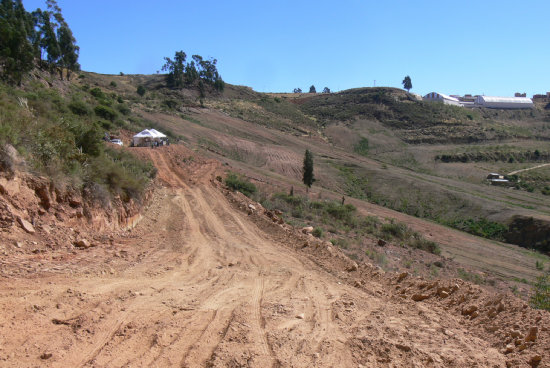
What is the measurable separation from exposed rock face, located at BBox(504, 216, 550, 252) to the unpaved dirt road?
27367 mm

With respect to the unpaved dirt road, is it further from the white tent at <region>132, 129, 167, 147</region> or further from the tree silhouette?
the tree silhouette

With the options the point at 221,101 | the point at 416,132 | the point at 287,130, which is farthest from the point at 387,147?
the point at 221,101

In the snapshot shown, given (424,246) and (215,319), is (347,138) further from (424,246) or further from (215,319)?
(215,319)

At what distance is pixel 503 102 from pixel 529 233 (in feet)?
340

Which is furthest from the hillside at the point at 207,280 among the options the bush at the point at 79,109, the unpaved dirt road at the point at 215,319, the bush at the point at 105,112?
the bush at the point at 105,112

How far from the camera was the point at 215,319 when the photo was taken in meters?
6.32

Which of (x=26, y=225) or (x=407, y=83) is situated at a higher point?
(x=407, y=83)

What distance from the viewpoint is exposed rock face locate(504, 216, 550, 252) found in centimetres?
3106

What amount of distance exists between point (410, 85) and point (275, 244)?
141922mm

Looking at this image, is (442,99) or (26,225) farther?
(442,99)

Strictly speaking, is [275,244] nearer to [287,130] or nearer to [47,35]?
[47,35]

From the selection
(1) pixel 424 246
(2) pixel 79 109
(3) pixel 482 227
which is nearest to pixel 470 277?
(1) pixel 424 246

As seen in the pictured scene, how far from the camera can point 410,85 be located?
465ft

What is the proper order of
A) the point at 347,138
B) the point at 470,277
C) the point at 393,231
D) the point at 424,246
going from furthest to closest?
1. the point at 347,138
2. the point at 393,231
3. the point at 424,246
4. the point at 470,277
